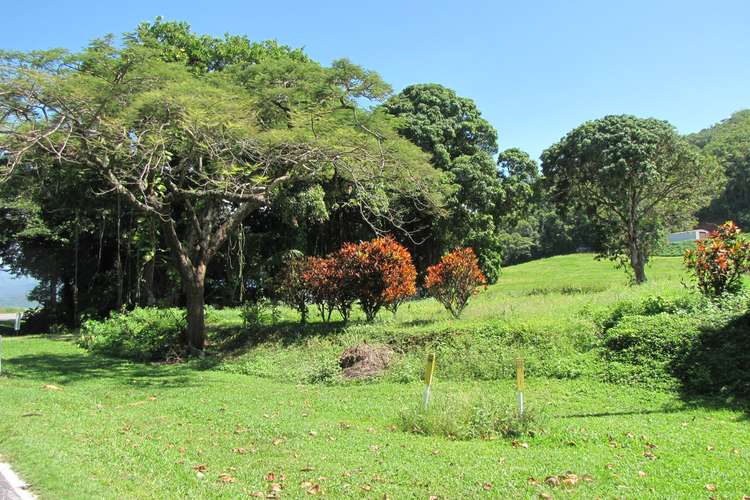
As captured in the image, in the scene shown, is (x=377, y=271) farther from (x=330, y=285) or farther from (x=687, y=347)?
(x=687, y=347)

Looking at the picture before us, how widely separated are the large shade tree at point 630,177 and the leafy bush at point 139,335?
1626cm

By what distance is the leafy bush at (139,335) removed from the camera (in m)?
16.0

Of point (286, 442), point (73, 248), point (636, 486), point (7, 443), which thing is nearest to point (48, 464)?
point (7, 443)

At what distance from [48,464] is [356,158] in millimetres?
9976

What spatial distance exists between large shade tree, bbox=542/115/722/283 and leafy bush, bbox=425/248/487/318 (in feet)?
33.3

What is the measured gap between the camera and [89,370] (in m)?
13.8

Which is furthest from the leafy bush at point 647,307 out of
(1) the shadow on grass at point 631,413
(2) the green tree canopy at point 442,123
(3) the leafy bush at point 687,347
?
(2) the green tree canopy at point 442,123

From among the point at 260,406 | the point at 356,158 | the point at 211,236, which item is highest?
the point at 356,158

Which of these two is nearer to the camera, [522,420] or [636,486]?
[636,486]

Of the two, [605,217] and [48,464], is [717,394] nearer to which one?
[48,464]

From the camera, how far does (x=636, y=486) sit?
5.23m

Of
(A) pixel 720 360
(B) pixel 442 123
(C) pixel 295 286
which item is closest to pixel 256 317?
(C) pixel 295 286

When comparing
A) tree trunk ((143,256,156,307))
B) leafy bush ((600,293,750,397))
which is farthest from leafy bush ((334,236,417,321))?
tree trunk ((143,256,156,307))

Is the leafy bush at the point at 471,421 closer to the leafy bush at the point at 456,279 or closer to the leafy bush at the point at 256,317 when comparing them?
the leafy bush at the point at 456,279
